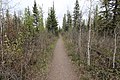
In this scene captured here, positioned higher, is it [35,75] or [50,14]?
[50,14]

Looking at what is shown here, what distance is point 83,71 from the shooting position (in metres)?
13.4

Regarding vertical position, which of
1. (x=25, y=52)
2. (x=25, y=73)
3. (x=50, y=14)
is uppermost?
(x=50, y=14)

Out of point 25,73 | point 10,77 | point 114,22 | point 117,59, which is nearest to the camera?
point 10,77

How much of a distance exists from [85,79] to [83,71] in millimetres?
1746

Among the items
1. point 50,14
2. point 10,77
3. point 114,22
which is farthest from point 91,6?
point 50,14

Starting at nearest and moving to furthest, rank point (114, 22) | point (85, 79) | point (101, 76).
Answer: point (85, 79) < point (101, 76) < point (114, 22)

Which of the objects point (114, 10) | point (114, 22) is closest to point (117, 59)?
point (114, 22)

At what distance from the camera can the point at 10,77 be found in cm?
903

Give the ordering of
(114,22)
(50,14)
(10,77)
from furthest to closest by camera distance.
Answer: (50,14) → (114,22) → (10,77)

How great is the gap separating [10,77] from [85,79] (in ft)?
17.4

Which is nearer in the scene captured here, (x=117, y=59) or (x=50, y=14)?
(x=117, y=59)

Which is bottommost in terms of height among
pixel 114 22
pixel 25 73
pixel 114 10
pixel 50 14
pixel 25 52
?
pixel 25 73

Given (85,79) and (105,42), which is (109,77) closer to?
(85,79)

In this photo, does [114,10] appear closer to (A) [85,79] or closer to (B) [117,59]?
(B) [117,59]
